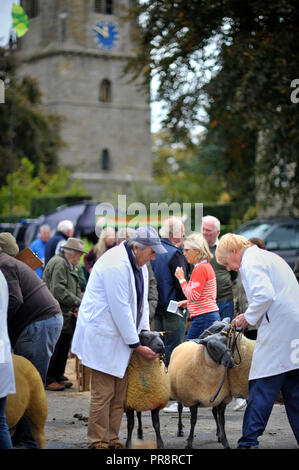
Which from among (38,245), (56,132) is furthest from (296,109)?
(56,132)

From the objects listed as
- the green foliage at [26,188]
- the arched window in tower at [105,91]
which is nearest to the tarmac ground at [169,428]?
the green foliage at [26,188]

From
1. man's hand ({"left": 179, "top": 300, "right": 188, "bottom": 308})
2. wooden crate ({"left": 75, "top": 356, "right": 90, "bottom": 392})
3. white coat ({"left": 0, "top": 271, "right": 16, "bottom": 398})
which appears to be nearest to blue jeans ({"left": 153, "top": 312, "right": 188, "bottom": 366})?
man's hand ({"left": 179, "top": 300, "right": 188, "bottom": 308})

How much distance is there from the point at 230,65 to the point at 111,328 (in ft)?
39.0

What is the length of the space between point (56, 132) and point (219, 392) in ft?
166

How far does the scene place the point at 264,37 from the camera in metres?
16.6

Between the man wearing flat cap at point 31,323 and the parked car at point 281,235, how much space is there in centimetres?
1005

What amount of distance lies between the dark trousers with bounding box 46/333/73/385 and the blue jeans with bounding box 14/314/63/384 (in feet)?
11.1

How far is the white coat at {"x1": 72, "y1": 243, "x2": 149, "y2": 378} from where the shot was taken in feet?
20.7

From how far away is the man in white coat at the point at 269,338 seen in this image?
6.17 m

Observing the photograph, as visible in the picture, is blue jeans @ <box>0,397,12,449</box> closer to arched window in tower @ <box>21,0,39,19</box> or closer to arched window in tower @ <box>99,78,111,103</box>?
arched window in tower @ <box>99,78,111,103</box>

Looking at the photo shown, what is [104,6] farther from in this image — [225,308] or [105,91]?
[225,308]

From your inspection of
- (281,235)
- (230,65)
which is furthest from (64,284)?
(230,65)

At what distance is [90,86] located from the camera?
63.1 metres

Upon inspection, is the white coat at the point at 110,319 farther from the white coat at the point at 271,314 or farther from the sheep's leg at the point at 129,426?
the white coat at the point at 271,314
